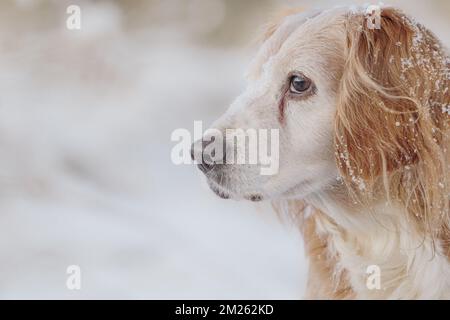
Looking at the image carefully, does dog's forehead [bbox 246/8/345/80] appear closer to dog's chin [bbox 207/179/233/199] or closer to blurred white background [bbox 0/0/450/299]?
dog's chin [bbox 207/179/233/199]

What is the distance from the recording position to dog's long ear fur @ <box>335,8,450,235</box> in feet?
5.12

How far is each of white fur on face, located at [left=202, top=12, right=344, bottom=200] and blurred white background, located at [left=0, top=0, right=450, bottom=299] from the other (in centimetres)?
76

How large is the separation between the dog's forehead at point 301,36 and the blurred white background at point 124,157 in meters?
0.68

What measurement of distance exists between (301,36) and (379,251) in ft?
2.03

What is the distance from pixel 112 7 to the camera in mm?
2572

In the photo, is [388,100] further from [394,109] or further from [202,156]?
[202,156]

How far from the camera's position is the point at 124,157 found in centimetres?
271

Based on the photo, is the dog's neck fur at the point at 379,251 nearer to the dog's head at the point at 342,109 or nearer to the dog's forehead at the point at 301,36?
the dog's head at the point at 342,109

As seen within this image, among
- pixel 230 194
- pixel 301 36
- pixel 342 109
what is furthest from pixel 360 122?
pixel 230 194

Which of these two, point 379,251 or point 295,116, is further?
point 379,251

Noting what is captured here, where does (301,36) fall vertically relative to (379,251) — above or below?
above

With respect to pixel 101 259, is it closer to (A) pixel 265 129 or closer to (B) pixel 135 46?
(B) pixel 135 46

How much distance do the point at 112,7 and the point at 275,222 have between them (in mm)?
1098
